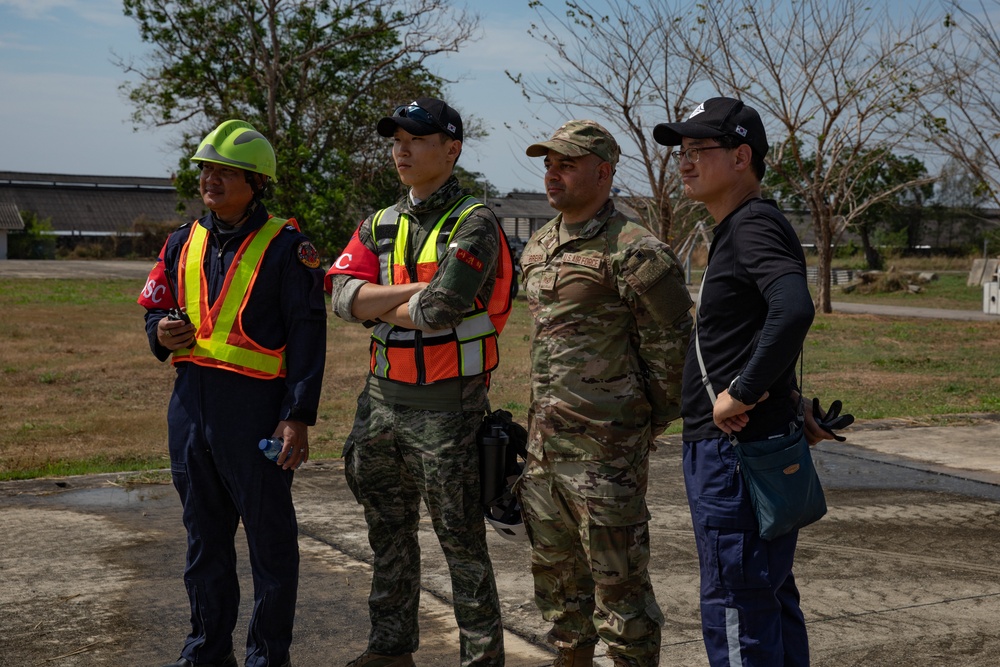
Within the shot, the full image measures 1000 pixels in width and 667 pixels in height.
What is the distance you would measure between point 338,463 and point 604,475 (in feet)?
14.1

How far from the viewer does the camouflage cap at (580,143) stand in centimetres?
352

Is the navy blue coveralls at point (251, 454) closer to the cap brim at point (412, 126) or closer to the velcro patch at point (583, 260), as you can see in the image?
the cap brim at point (412, 126)

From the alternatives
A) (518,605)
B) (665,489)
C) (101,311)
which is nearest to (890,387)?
(665,489)

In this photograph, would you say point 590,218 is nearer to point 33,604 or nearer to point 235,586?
point 235,586

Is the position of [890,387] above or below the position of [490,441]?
below

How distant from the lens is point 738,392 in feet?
9.61

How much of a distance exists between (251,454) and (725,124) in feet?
6.21

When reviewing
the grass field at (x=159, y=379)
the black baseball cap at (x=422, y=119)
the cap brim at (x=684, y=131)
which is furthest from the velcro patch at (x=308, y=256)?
the grass field at (x=159, y=379)

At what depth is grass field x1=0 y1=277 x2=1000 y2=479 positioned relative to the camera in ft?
28.0

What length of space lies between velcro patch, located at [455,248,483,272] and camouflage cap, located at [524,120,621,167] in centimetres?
41

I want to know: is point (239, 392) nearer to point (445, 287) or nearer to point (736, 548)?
point (445, 287)

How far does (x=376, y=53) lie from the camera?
28438mm

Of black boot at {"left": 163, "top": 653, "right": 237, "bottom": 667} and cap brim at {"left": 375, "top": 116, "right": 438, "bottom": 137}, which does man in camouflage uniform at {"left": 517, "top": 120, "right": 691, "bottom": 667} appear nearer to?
cap brim at {"left": 375, "top": 116, "right": 438, "bottom": 137}

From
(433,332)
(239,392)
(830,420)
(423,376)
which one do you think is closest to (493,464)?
(423,376)
